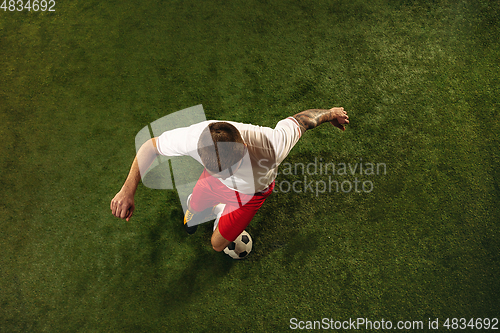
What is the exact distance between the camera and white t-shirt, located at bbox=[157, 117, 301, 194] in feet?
6.46

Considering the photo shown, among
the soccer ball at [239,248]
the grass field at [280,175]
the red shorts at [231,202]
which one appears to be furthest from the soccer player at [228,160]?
the grass field at [280,175]

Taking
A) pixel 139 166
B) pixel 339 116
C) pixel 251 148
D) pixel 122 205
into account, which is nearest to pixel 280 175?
pixel 339 116

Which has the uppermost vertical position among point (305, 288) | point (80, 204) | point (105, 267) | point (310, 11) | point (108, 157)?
point (310, 11)

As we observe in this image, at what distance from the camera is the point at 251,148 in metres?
2.02

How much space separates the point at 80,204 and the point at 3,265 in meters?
0.93

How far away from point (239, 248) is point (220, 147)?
51.7 inches

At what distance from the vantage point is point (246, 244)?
8.82ft

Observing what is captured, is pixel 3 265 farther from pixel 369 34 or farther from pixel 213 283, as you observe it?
pixel 369 34

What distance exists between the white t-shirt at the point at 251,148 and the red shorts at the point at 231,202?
8 centimetres

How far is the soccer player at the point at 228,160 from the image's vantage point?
1.79 meters

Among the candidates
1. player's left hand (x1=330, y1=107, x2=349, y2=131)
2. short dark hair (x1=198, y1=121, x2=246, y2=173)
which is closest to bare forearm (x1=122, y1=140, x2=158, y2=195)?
short dark hair (x1=198, y1=121, x2=246, y2=173)

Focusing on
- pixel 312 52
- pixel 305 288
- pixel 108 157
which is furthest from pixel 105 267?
pixel 312 52

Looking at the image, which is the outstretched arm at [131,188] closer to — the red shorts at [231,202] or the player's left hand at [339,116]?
the red shorts at [231,202]

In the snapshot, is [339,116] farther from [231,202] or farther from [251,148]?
[231,202]
